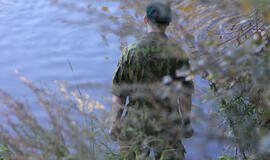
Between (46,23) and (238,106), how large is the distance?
15.9 feet

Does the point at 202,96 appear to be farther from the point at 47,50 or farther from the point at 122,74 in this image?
the point at 47,50

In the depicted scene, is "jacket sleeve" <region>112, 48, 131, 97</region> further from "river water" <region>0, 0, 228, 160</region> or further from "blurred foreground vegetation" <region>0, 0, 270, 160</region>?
"river water" <region>0, 0, 228, 160</region>

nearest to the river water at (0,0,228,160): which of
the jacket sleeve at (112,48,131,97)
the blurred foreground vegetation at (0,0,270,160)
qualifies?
the jacket sleeve at (112,48,131,97)

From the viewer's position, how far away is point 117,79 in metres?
2.47

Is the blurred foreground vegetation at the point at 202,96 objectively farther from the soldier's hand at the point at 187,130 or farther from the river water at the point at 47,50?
the river water at the point at 47,50

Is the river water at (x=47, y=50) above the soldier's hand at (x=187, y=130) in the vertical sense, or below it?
below

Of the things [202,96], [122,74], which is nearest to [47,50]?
[122,74]

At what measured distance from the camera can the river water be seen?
508 cm

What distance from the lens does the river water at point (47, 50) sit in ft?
16.7

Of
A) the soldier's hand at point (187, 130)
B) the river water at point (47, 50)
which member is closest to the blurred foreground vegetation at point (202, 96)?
the soldier's hand at point (187, 130)

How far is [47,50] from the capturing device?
5.64 m

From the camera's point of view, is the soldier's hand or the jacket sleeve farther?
the jacket sleeve

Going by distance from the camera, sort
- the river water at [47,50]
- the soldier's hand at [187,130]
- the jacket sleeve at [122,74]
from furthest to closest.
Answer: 1. the river water at [47,50]
2. the jacket sleeve at [122,74]
3. the soldier's hand at [187,130]

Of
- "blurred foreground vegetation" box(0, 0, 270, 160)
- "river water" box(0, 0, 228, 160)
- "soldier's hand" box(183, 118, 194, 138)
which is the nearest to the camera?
"blurred foreground vegetation" box(0, 0, 270, 160)
